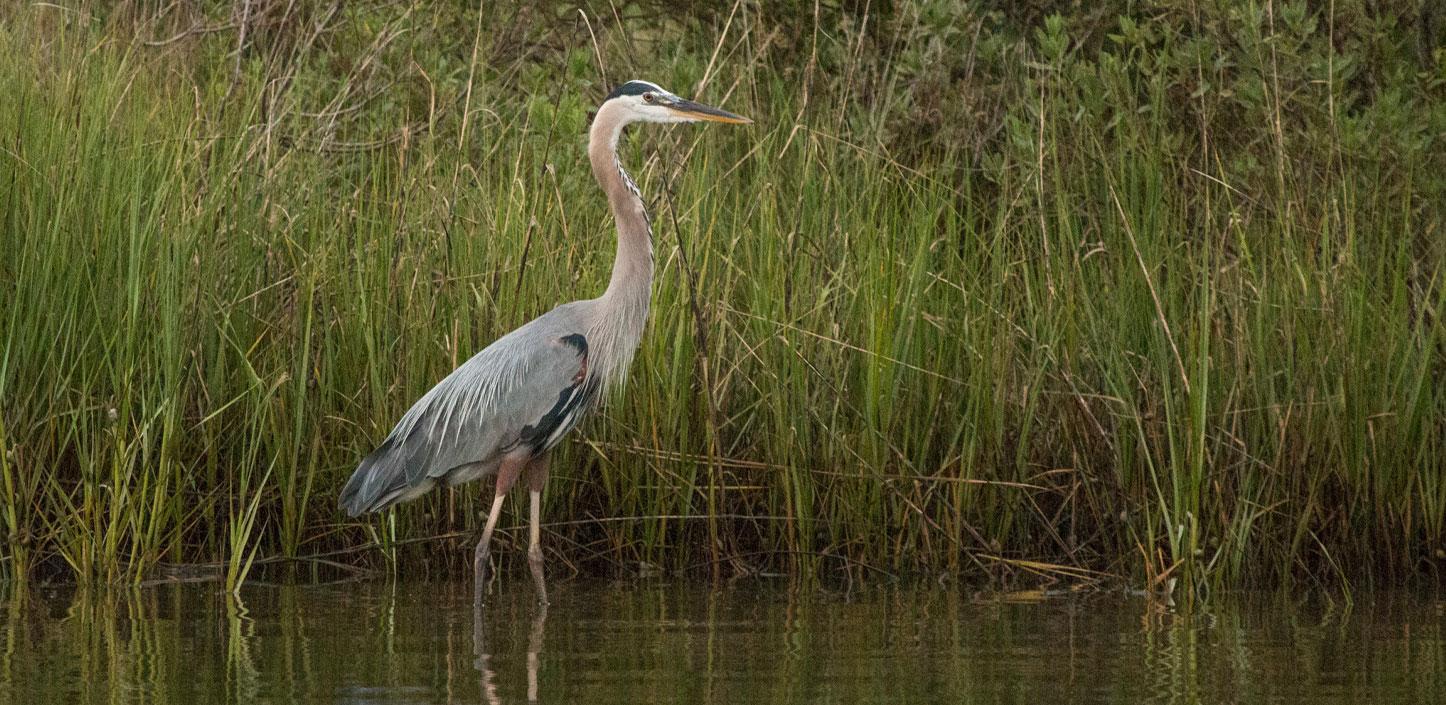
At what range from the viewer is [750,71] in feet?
22.3

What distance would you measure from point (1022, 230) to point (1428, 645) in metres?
2.96

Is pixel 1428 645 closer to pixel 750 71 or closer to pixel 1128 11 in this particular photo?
pixel 750 71

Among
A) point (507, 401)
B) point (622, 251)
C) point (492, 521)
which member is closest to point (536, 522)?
point (492, 521)

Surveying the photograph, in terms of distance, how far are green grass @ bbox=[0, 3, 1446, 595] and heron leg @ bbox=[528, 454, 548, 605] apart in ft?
0.42

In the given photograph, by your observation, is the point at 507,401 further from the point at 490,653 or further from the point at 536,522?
the point at 490,653

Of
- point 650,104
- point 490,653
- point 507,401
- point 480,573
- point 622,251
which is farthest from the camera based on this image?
point 650,104

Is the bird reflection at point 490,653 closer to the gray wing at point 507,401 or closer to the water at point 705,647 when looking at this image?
the water at point 705,647

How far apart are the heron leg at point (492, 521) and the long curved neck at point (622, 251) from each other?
1.39 ft

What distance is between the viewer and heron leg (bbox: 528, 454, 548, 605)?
5535mm

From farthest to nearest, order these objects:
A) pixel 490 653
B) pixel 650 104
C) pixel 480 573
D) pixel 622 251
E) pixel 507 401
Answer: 1. pixel 650 104
2. pixel 622 251
3. pixel 507 401
4. pixel 480 573
5. pixel 490 653

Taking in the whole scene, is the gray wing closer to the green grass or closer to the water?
the green grass

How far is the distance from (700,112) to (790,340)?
0.86m

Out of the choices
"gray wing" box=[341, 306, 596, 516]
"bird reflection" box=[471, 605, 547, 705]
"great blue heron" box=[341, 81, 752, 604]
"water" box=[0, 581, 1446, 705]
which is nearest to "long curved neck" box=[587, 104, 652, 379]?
"great blue heron" box=[341, 81, 752, 604]

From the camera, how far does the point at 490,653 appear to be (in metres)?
4.46
